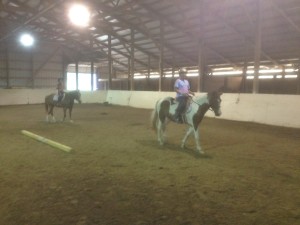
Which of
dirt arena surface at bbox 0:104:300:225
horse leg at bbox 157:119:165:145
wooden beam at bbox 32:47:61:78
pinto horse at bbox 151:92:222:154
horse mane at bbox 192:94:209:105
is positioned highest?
wooden beam at bbox 32:47:61:78

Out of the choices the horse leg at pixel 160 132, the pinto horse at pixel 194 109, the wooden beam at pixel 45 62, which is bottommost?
the horse leg at pixel 160 132

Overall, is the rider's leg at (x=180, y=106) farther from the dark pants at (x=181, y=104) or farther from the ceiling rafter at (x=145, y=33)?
the ceiling rafter at (x=145, y=33)

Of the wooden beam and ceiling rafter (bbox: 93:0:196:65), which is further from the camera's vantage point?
the wooden beam

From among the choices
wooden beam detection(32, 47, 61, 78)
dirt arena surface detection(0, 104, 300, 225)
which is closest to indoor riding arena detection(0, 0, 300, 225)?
dirt arena surface detection(0, 104, 300, 225)

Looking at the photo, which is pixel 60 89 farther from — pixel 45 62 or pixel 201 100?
pixel 45 62

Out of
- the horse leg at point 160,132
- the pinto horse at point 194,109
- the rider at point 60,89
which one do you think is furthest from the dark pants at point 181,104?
the rider at point 60,89

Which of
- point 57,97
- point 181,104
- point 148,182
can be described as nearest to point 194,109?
point 181,104

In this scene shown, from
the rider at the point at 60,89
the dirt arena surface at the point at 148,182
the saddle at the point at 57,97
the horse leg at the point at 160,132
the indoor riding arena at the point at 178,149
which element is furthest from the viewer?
the saddle at the point at 57,97

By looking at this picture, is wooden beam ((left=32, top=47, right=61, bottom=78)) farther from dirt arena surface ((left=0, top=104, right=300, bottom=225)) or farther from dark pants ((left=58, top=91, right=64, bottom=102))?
dirt arena surface ((left=0, top=104, right=300, bottom=225))

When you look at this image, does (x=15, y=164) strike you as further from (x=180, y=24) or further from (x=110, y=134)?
(x=180, y=24)

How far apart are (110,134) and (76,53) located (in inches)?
1002

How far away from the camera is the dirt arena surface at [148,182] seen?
12.9ft

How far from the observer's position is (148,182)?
17.4ft

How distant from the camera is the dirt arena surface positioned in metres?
3.93
